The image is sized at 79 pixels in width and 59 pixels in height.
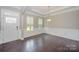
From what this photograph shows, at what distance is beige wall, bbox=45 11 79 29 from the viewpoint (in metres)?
1.87

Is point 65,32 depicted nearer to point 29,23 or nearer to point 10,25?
point 29,23

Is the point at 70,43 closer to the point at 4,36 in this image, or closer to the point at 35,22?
the point at 35,22

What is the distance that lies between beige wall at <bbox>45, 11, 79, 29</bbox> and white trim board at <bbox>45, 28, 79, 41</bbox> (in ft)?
0.27

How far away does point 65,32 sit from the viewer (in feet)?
6.31

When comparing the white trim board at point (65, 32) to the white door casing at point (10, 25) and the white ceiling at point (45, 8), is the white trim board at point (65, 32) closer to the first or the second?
the white ceiling at point (45, 8)

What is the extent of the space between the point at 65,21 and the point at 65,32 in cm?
24

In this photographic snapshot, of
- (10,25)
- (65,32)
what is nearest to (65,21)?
(65,32)

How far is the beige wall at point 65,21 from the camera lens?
1.87 metres

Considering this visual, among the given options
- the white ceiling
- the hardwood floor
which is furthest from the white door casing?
the white ceiling

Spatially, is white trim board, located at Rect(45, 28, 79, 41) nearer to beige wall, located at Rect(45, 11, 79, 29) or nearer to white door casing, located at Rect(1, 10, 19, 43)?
beige wall, located at Rect(45, 11, 79, 29)
